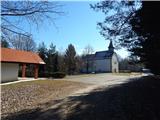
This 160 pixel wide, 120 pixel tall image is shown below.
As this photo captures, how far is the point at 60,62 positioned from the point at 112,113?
56682 millimetres

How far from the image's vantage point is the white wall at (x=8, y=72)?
35725mm

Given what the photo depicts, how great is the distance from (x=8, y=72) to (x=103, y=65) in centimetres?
7015

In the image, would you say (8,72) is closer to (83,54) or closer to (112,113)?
(112,113)

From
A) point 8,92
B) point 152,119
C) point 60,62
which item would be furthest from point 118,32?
point 60,62

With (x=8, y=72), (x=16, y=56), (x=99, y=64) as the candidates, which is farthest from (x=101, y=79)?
(x=99, y=64)

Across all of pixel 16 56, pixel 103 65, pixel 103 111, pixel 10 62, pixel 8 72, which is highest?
pixel 103 65

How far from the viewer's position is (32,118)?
13.3 metres

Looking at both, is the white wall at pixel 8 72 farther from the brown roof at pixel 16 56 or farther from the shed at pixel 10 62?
the brown roof at pixel 16 56

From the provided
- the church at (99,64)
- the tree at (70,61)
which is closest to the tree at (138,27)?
the tree at (70,61)

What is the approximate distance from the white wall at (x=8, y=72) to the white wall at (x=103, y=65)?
6658cm

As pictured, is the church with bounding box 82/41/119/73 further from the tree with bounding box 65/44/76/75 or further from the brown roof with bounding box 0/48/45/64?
the brown roof with bounding box 0/48/45/64

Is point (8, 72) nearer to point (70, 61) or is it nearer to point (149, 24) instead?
point (149, 24)

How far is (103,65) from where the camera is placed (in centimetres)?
10456

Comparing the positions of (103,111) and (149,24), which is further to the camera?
(103,111)
